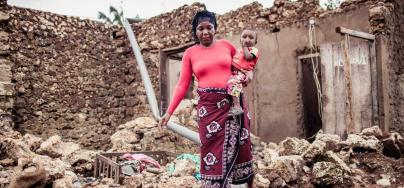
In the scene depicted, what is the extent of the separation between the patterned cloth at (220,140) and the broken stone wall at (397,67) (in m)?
4.35

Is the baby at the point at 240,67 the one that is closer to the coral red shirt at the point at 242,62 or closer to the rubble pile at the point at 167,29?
the coral red shirt at the point at 242,62

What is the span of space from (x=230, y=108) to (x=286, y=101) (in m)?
4.62

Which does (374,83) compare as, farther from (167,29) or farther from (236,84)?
(167,29)

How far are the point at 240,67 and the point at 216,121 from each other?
386 millimetres

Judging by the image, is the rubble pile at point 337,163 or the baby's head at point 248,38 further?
the rubble pile at point 337,163

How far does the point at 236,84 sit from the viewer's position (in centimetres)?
239

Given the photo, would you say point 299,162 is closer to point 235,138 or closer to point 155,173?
point 155,173

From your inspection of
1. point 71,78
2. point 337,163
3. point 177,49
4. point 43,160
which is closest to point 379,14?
point 337,163

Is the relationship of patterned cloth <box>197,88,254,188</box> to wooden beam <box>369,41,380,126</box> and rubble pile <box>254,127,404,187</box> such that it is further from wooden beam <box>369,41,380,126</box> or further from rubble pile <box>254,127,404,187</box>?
wooden beam <box>369,41,380,126</box>

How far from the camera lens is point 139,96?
27.7 ft

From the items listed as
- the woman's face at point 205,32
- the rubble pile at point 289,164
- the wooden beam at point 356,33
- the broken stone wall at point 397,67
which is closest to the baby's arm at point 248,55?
the woman's face at point 205,32

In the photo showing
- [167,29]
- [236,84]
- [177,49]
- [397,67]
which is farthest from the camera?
[167,29]

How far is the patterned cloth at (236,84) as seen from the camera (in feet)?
7.80

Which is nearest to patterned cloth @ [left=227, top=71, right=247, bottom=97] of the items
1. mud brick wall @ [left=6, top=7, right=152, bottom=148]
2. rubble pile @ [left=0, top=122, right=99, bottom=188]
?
rubble pile @ [left=0, top=122, right=99, bottom=188]
